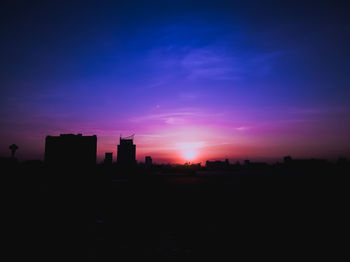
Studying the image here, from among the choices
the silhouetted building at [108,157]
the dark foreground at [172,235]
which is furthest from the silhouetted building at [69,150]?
the silhouetted building at [108,157]

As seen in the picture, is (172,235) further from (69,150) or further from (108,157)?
(108,157)

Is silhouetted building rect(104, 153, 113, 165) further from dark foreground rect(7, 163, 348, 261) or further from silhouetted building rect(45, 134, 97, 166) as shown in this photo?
dark foreground rect(7, 163, 348, 261)

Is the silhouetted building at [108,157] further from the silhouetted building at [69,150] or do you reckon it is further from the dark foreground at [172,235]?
the dark foreground at [172,235]

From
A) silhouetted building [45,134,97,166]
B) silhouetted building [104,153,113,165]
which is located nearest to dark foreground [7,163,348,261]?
silhouetted building [45,134,97,166]

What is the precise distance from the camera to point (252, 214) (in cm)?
2517

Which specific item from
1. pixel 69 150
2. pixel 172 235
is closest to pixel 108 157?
pixel 69 150

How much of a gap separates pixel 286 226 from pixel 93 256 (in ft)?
57.3

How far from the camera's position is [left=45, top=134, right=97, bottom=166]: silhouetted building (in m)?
73.5

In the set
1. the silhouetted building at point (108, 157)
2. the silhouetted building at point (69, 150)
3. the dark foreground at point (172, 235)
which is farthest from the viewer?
the silhouetted building at point (108, 157)

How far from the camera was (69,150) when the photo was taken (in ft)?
244

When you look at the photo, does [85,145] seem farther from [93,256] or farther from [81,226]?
[93,256]

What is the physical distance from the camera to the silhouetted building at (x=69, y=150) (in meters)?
73.5

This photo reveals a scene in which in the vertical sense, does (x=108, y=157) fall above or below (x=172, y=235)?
above

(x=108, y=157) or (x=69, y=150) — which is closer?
(x=69, y=150)
